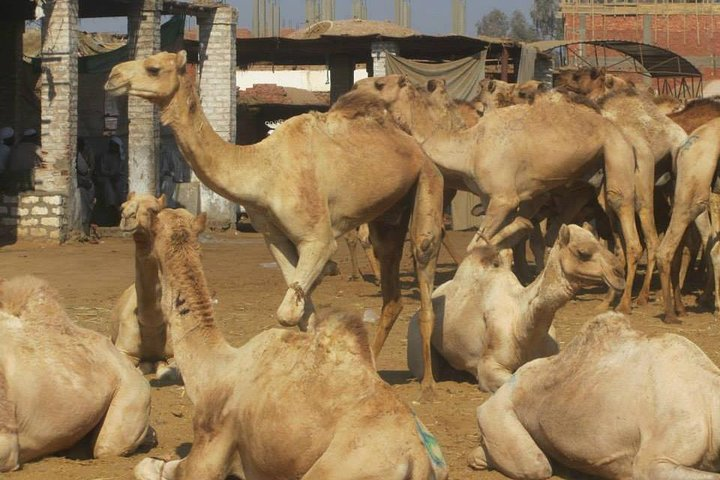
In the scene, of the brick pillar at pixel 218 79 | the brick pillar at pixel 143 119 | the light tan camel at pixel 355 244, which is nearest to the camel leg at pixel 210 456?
the light tan camel at pixel 355 244

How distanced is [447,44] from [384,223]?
16.7 m

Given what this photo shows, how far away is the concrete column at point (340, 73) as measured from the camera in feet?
91.9

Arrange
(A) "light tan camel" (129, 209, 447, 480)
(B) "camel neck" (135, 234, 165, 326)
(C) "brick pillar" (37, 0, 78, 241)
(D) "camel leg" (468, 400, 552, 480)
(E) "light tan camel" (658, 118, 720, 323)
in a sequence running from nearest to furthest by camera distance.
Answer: (A) "light tan camel" (129, 209, 447, 480), (D) "camel leg" (468, 400, 552, 480), (B) "camel neck" (135, 234, 165, 326), (E) "light tan camel" (658, 118, 720, 323), (C) "brick pillar" (37, 0, 78, 241)

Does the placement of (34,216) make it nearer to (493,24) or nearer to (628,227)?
(628,227)

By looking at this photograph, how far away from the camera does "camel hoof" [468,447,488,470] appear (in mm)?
6305

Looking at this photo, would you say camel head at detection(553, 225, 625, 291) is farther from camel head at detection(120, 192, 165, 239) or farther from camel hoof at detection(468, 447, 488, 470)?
camel head at detection(120, 192, 165, 239)

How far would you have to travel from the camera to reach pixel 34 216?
805 inches

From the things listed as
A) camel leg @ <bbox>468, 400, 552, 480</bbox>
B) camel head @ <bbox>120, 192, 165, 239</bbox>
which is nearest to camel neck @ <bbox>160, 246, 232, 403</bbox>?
camel head @ <bbox>120, 192, 165, 239</bbox>

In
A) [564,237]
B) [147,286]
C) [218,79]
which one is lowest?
[147,286]

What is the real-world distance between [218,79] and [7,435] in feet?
59.8

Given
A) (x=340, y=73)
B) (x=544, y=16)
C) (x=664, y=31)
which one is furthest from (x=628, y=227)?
(x=544, y=16)

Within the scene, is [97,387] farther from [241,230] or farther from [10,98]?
[10,98]

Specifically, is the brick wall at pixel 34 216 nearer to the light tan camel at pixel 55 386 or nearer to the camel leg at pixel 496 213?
the camel leg at pixel 496 213

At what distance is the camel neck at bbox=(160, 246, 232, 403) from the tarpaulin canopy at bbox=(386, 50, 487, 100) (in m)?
18.0
